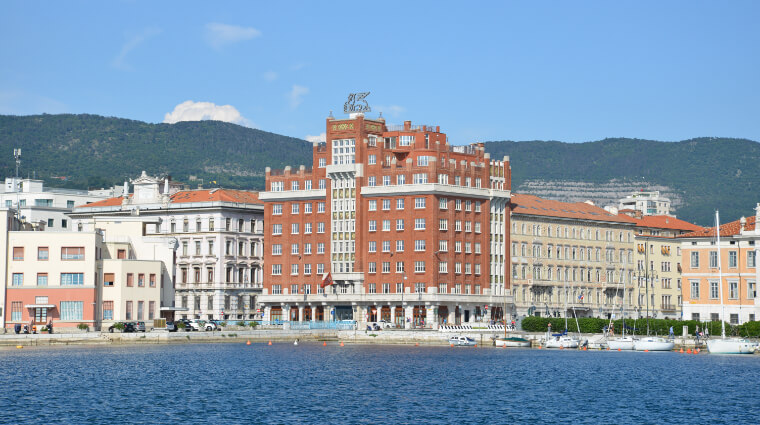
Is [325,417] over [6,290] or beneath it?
beneath

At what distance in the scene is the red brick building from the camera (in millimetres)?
184875

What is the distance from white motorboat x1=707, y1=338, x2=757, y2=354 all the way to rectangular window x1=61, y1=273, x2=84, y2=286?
248 ft

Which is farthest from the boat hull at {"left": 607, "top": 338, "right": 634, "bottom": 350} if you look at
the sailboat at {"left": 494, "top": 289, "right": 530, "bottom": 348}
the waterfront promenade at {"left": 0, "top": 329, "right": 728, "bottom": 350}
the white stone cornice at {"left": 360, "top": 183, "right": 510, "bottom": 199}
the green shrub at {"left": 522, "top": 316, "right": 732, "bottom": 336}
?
the white stone cornice at {"left": 360, "top": 183, "right": 510, "bottom": 199}

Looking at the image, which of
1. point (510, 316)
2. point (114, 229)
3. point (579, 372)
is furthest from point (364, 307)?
point (579, 372)

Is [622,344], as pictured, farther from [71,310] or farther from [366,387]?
[71,310]

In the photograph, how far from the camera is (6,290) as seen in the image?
5925 inches

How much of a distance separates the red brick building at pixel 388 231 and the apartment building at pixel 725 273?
34.1m

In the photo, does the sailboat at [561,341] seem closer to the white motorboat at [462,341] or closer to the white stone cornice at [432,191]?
the white motorboat at [462,341]

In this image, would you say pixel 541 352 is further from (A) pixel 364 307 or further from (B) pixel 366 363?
(A) pixel 364 307

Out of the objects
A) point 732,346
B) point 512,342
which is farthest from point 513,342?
point 732,346

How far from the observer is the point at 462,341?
160 metres

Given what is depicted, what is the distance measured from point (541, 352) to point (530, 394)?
2129 inches

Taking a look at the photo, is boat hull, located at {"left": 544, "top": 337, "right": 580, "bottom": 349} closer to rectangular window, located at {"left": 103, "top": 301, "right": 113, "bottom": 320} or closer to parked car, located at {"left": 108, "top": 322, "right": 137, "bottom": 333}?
parked car, located at {"left": 108, "top": 322, "right": 137, "bottom": 333}

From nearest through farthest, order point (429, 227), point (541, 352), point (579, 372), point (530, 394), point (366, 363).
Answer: point (530, 394) < point (579, 372) < point (366, 363) < point (541, 352) < point (429, 227)
